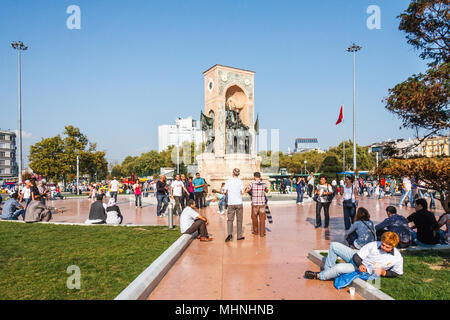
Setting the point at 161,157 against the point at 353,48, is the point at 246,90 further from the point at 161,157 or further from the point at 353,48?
the point at 161,157

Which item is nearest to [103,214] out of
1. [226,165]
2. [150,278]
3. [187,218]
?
[187,218]

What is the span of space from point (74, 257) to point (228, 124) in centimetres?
2083

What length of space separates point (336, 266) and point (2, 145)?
343 feet

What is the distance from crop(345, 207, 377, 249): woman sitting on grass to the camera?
19.7 ft

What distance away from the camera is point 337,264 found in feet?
16.3

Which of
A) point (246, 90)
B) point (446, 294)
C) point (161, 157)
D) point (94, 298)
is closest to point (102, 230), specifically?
point (94, 298)

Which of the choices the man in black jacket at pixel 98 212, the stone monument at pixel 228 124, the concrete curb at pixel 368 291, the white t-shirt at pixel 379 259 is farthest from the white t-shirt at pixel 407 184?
the man in black jacket at pixel 98 212

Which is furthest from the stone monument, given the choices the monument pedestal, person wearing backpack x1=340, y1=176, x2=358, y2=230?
person wearing backpack x1=340, y1=176, x2=358, y2=230

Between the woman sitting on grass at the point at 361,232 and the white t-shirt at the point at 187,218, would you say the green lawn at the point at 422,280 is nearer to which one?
the woman sitting on grass at the point at 361,232

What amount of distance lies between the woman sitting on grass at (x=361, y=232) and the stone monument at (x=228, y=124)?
17.6 meters

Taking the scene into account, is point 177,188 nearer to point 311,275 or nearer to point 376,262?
point 311,275

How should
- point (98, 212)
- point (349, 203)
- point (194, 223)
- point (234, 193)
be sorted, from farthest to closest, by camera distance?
point (98, 212) < point (349, 203) < point (194, 223) < point (234, 193)

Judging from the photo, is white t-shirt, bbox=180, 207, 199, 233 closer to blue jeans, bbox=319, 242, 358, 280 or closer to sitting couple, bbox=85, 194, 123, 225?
sitting couple, bbox=85, 194, 123, 225
